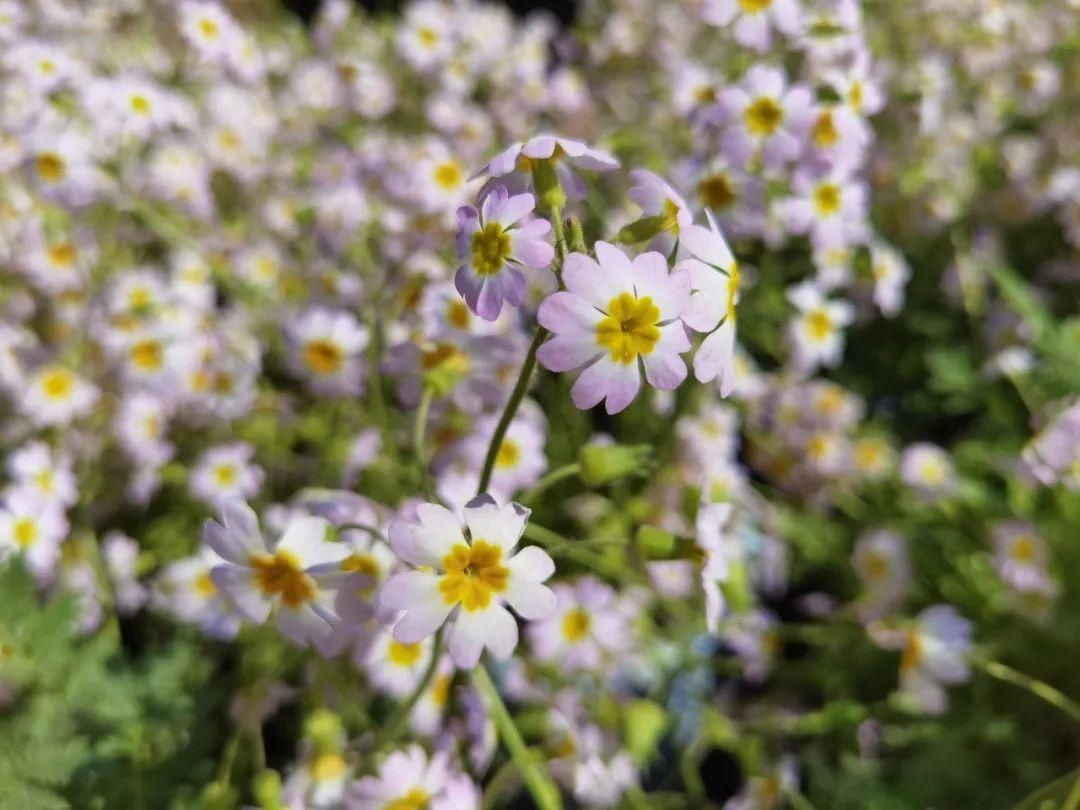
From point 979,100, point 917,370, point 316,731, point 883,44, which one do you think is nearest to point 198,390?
point 316,731

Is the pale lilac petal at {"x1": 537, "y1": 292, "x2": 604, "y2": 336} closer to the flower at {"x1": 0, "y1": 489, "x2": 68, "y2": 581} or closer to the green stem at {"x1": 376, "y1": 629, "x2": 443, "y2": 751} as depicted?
the green stem at {"x1": 376, "y1": 629, "x2": 443, "y2": 751}

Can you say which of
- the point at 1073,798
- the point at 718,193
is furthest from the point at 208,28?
the point at 1073,798

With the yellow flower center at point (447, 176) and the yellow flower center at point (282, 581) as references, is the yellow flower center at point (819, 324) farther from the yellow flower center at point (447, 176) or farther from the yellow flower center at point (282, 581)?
the yellow flower center at point (282, 581)

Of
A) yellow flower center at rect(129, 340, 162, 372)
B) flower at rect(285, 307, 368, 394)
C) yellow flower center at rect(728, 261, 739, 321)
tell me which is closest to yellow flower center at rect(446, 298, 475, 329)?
flower at rect(285, 307, 368, 394)

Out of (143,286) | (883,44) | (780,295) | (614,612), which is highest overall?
(883,44)

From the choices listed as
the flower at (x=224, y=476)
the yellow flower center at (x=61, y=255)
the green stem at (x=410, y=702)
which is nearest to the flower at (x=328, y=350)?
the flower at (x=224, y=476)

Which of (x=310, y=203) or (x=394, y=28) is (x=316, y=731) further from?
(x=394, y=28)

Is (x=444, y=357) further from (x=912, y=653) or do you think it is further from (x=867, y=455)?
(x=867, y=455)
